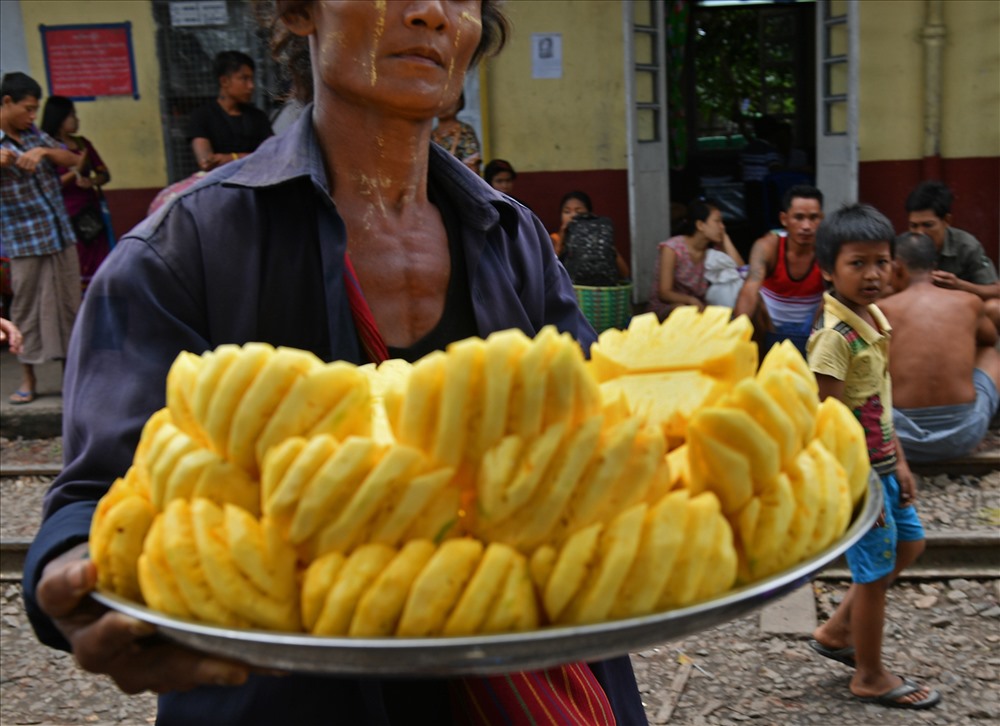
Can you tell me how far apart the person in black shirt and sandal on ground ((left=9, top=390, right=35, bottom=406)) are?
5.76 feet

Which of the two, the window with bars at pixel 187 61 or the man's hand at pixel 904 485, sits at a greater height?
the window with bars at pixel 187 61

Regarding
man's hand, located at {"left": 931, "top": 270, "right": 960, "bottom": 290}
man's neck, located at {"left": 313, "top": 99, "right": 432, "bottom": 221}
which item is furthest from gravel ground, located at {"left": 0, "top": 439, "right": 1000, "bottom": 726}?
man's neck, located at {"left": 313, "top": 99, "right": 432, "bottom": 221}

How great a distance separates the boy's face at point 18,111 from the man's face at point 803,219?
14.6 feet

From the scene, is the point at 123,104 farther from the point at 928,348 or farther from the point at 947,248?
the point at 928,348

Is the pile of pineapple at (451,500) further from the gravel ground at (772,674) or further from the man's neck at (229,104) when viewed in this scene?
the man's neck at (229,104)

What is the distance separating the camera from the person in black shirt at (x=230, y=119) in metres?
6.68

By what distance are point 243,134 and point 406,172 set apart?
5370 millimetres

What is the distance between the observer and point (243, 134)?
6.81 meters

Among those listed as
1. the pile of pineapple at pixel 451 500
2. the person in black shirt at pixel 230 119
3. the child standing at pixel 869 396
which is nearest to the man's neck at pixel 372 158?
the pile of pineapple at pixel 451 500

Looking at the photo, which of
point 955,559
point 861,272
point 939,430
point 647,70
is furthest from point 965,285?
point 647,70

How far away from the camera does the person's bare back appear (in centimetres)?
528

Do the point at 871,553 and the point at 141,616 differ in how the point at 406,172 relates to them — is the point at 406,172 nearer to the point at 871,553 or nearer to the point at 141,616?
the point at 141,616

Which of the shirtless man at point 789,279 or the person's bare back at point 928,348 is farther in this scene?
the shirtless man at point 789,279

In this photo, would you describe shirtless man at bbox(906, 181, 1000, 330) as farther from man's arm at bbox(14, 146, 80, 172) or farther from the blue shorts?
man's arm at bbox(14, 146, 80, 172)
